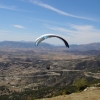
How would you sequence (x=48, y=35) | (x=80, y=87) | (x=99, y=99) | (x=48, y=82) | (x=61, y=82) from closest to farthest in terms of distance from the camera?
1. (x=99, y=99)
2. (x=48, y=35)
3. (x=80, y=87)
4. (x=61, y=82)
5. (x=48, y=82)

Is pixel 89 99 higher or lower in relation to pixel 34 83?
higher

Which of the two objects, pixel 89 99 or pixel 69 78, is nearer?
pixel 89 99

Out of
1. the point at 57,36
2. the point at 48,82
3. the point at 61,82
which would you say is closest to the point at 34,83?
the point at 48,82

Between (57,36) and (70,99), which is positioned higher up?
(57,36)

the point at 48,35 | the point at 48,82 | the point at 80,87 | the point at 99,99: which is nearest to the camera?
the point at 99,99

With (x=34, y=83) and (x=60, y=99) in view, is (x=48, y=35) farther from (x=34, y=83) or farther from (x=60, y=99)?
(x=34, y=83)

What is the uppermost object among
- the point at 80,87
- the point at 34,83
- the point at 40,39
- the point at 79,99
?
the point at 40,39

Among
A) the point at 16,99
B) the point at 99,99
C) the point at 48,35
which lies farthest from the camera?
the point at 16,99

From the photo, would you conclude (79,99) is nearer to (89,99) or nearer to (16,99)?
(89,99)

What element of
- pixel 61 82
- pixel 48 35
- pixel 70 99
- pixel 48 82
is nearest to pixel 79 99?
pixel 70 99
